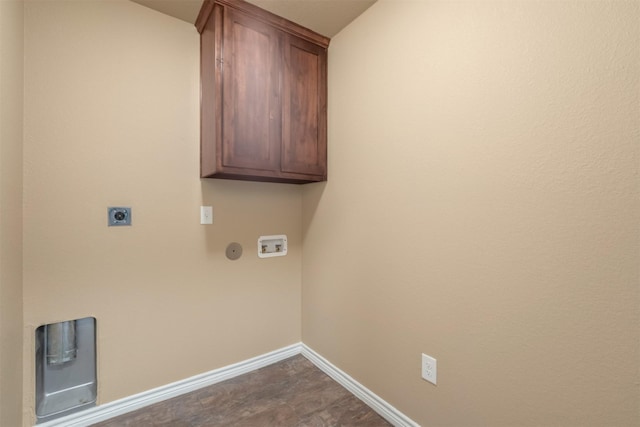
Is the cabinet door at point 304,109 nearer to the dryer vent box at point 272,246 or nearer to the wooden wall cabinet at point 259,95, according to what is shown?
the wooden wall cabinet at point 259,95

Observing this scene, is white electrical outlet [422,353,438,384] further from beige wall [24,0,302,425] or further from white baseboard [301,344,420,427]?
beige wall [24,0,302,425]

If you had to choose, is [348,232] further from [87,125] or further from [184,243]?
[87,125]

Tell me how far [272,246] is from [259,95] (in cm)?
106

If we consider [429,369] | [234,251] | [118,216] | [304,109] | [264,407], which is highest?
[304,109]

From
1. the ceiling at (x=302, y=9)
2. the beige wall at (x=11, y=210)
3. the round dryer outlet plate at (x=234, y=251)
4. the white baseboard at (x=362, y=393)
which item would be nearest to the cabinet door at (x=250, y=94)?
the ceiling at (x=302, y=9)

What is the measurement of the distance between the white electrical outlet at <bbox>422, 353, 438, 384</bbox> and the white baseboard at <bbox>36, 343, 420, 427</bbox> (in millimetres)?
274

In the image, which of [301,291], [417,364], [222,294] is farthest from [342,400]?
[222,294]

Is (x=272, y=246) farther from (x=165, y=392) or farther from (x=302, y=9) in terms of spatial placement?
(x=302, y=9)

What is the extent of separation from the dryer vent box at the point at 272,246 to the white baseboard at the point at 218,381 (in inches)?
29.4

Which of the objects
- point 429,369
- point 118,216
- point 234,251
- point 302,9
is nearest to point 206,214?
point 234,251

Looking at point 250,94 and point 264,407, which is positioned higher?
point 250,94

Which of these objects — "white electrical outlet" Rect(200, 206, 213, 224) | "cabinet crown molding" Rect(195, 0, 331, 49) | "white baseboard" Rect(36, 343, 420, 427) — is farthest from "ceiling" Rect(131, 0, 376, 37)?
"white baseboard" Rect(36, 343, 420, 427)

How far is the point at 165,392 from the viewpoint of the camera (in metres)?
1.64

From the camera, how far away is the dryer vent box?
202cm
